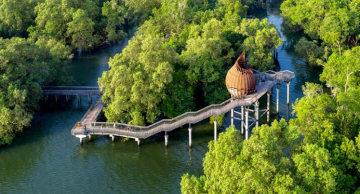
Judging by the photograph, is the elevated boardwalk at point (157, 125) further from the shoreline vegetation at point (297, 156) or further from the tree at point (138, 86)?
the shoreline vegetation at point (297, 156)

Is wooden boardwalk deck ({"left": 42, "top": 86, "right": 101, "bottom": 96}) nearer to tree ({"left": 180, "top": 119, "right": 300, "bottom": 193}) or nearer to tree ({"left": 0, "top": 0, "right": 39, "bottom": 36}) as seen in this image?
tree ({"left": 180, "top": 119, "right": 300, "bottom": 193})

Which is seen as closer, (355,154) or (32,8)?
(355,154)

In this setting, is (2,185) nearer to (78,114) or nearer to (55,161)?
(55,161)

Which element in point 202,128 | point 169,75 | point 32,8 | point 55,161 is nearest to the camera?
point 55,161

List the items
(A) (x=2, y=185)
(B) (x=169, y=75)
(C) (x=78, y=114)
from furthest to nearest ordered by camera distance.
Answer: (C) (x=78, y=114), (B) (x=169, y=75), (A) (x=2, y=185)

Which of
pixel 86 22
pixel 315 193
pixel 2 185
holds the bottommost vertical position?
pixel 2 185

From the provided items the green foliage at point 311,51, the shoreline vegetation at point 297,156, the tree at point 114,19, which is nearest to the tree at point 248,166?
the shoreline vegetation at point 297,156

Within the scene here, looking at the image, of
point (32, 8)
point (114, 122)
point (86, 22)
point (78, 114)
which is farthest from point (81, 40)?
point (114, 122)

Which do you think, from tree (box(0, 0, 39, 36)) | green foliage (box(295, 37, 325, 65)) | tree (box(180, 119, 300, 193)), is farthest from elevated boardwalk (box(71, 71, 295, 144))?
tree (box(0, 0, 39, 36))
